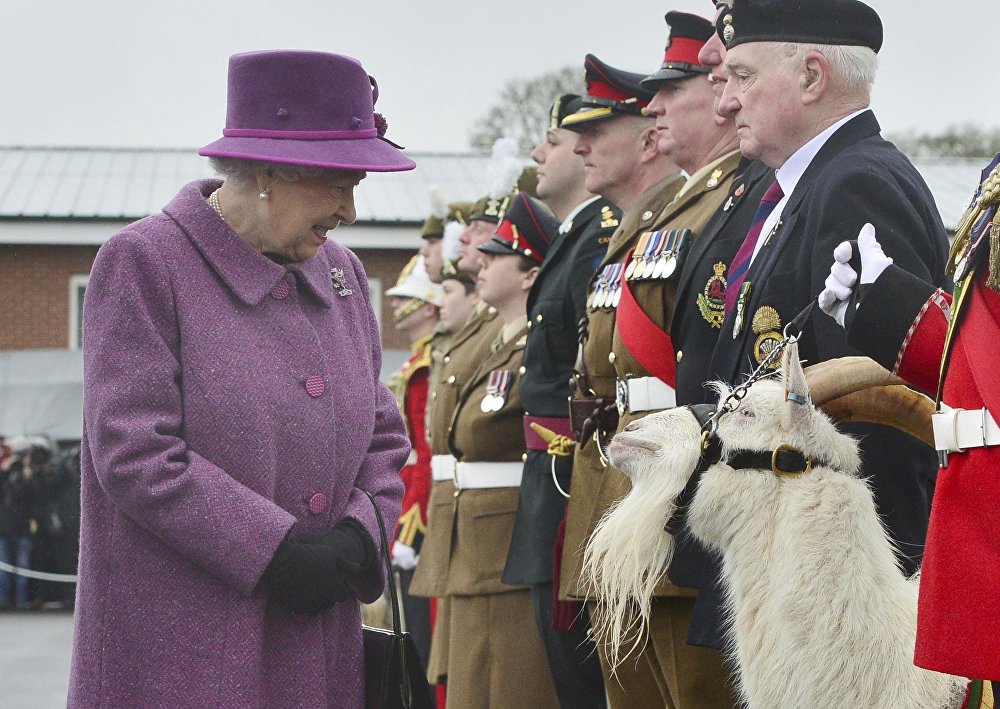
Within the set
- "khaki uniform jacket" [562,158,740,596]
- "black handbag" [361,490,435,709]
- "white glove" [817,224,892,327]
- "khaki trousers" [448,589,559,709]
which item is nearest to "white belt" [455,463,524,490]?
"khaki trousers" [448,589,559,709]

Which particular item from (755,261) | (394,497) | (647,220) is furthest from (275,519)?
(647,220)

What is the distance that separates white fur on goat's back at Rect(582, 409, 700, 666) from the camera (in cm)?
326

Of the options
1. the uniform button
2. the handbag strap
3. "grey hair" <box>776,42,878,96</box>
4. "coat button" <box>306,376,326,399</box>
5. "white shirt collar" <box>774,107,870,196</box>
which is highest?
"grey hair" <box>776,42,878,96</box>

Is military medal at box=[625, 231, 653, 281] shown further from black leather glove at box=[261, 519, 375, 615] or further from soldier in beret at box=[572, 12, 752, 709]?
black leather glove at box=[261, 519, 375, 615]

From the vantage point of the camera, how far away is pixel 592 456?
16.4 feet

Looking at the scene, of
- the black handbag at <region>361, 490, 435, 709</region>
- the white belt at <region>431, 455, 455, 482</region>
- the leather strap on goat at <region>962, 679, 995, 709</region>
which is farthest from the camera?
the white belt at <region>431, 455, 455, 482</region>

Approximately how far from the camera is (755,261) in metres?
3.81

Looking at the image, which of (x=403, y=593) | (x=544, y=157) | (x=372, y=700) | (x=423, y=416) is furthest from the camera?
(x=423, y=416)

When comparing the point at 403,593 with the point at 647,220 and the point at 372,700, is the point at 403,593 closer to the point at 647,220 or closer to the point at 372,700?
the point at 647,220

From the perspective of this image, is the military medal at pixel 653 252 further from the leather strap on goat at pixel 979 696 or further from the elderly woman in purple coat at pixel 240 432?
the leather strap on goat at pixel 979 696

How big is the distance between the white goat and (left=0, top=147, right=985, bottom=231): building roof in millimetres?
20260

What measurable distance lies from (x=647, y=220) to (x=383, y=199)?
1983 centimetres

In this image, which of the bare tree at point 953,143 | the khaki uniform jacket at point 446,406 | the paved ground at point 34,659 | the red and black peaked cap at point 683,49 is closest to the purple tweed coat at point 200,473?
the red and black peaked cap at point 683,49

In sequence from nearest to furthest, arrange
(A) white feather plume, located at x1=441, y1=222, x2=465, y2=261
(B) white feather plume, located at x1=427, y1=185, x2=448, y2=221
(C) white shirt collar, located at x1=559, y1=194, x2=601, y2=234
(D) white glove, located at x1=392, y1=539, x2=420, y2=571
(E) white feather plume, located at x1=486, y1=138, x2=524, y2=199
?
A: (C) white shirt collar, located at x1=559, y1=194, x2=601, y2=234 < (E) white feather plume, located at x1=486, y1=138, x2=524, y2=199 < (D) white glove, located at x1=392, y1=539, x2=420, y2=571 < (A) white feather plume, located at x1=441, y1=222, x2=465, y2=261 < (B) white feather plume, located at x1=427, y1=185, x2=448, y2=221
